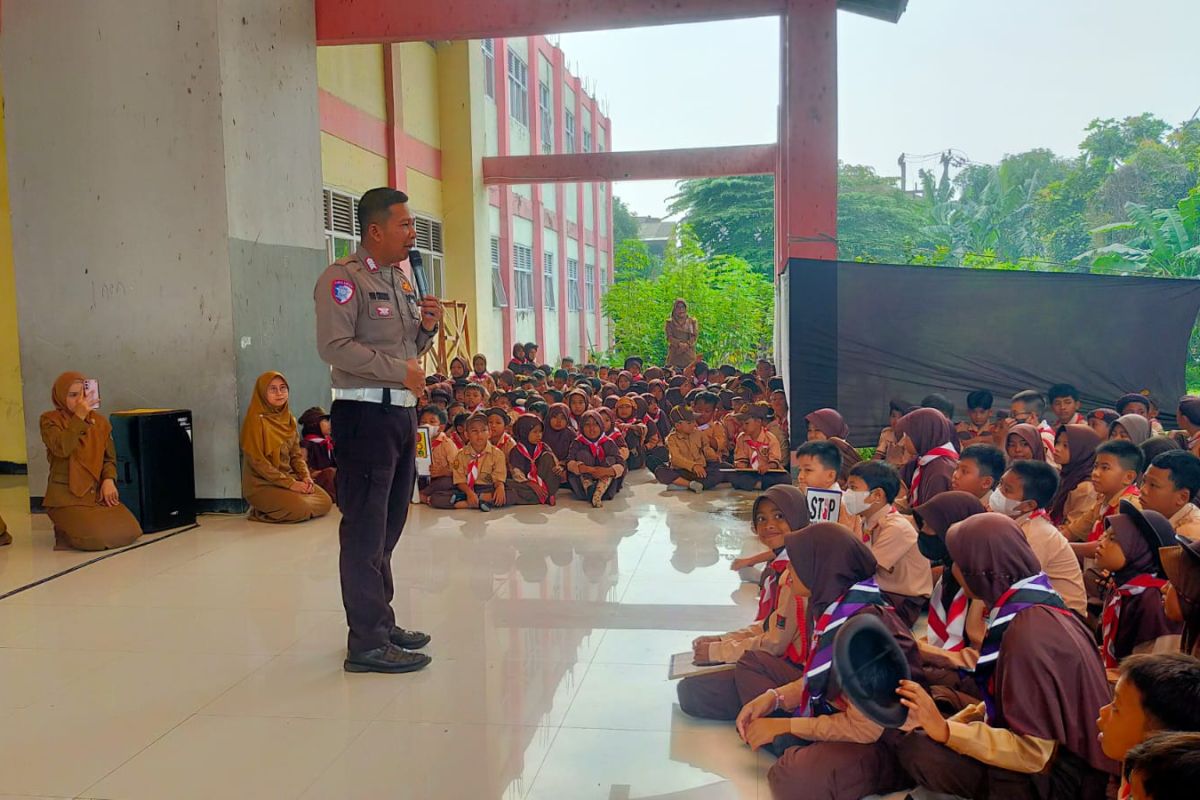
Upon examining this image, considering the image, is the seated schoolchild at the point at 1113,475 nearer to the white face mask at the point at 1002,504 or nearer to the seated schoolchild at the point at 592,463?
the white face mask at the point at 1002,504

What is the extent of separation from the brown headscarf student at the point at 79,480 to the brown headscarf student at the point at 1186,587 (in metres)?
5.43

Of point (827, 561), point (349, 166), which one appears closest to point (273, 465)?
point (827, 561)

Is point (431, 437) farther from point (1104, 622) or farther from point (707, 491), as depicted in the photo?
point (1104, 622)

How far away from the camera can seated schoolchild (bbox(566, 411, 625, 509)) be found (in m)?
7.00

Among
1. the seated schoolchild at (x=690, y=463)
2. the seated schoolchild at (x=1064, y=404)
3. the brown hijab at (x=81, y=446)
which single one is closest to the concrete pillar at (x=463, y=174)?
the seated schoolchild at (x=690, y=463)

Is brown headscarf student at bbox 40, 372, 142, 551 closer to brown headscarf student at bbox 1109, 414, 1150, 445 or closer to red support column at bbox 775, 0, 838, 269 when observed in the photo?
red support column at bbox 775, 0, 838, 269

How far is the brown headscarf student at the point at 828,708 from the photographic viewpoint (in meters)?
2.47

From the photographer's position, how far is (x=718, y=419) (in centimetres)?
783

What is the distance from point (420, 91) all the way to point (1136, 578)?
12757mm

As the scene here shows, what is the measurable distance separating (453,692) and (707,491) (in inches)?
169

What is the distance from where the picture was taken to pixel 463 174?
47.5 ft

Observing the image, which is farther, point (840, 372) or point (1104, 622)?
point (840, 372)

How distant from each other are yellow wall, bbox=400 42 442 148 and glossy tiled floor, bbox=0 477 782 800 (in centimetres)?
891

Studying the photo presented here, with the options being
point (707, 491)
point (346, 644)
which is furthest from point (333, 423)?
point (707, 491)
